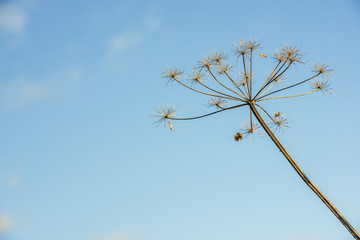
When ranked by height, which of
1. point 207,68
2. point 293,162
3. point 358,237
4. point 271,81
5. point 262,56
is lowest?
point 358,237

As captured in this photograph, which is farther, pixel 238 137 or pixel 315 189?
pixel 238 137

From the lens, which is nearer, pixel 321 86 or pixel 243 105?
pixel 243 105

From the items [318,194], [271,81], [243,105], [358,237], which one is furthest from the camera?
[271,81]

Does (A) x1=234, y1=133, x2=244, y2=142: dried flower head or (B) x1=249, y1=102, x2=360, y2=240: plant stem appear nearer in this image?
(B) x1=249, y1=102, x2=360, y2=240: plant stem

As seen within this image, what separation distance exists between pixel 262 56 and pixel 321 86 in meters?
1.39

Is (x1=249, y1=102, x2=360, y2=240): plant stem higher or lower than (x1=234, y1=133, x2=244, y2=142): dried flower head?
lower

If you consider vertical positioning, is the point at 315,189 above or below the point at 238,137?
below

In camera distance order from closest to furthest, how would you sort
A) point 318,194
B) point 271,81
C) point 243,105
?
point 318,194 → point 243,105 → point 271,81

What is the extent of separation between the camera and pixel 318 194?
5.15 meters

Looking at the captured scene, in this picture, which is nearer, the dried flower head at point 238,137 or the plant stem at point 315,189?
the plant stem at point 315,189

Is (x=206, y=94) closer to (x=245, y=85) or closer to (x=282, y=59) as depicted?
(x=245, y=85)

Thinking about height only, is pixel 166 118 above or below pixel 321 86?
above

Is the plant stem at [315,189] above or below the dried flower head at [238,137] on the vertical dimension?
below

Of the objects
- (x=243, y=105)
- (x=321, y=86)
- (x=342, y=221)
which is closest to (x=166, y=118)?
(x=243, y=105)
